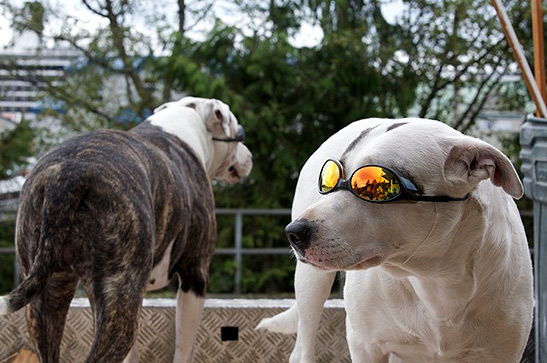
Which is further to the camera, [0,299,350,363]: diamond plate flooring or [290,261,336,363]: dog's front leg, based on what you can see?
[0,299,350,363]: diamond plate flooring

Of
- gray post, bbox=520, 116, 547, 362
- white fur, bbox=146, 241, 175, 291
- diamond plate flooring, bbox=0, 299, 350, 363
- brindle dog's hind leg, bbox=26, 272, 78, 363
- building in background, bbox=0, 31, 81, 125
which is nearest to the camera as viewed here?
brindle dog's hind leg, bbox=26, 272, 78, 363

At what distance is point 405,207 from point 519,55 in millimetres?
1376

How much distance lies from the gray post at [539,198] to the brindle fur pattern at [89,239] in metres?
1.59

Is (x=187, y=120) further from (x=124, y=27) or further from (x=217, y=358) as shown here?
(x=124, y=27)

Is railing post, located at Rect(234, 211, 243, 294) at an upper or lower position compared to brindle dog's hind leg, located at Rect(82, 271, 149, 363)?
lower

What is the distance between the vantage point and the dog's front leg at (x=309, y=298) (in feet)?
10.2

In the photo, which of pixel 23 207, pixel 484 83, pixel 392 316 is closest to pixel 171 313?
pixel 23 207

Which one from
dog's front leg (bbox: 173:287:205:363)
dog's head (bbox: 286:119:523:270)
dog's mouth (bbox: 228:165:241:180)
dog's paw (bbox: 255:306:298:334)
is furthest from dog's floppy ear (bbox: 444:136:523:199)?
dog's mouth (bbox: 228:165:241:180)

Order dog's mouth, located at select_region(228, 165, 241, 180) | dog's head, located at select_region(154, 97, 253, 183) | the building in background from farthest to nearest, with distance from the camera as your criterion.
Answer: the building in background, dog's mouth, located at select_region(228, 165, 241, 180), dog's head, located at select_region(154, 97, 253, 183)

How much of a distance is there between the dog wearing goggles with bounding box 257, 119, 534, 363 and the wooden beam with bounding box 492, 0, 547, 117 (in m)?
0.79

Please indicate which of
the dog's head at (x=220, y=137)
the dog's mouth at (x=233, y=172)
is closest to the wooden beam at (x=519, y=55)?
the dog's head at (x=220, y=137)

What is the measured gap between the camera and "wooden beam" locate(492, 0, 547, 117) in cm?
303

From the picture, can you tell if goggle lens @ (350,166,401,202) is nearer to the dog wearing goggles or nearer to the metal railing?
the dog wearing goggles

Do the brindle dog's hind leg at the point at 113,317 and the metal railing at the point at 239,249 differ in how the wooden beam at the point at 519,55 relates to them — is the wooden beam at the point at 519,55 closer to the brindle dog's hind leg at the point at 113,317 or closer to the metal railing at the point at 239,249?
the brindle dog's hind leg at the point at 113,317
